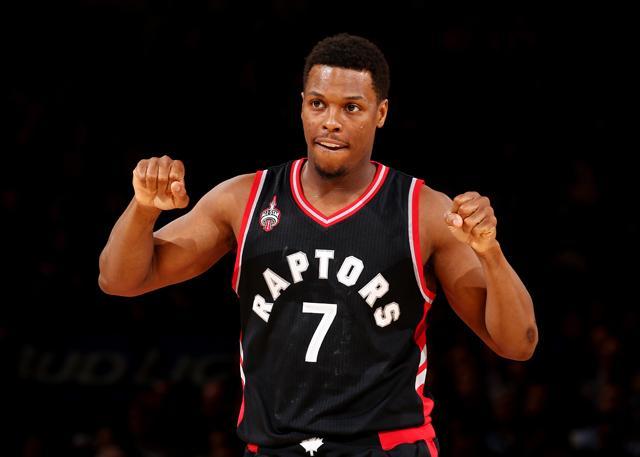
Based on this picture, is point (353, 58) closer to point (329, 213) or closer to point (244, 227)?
point (329, 213)

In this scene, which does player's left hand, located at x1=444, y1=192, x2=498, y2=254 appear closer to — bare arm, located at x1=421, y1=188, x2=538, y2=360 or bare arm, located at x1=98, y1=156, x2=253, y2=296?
bare arm, located at x1=421, y1=188, x2=538, y2=360

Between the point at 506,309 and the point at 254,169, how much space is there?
6.28 m

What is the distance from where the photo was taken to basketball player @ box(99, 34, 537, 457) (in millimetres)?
3297

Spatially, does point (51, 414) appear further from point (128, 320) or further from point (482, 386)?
point (482, 386)

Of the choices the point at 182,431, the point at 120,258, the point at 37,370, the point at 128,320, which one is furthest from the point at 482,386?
the point at 120,258

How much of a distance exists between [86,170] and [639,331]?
15.9 ft

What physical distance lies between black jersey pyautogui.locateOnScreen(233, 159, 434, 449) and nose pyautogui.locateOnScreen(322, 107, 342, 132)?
0.29 metres

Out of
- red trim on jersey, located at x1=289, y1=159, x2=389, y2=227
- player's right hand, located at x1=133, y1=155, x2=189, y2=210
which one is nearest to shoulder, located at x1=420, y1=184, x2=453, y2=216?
A: red trim on jersey, located at x1=289, y1=159, x2=389, y2=227

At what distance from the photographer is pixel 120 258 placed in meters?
3.38

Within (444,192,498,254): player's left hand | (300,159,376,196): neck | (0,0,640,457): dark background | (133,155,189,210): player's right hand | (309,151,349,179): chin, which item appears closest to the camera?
(444,192,498,254): player's left hand

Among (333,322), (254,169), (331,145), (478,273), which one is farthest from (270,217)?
(254,169)

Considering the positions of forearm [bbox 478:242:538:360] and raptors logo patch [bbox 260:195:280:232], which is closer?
forearm [bbox 478:242:538:360]

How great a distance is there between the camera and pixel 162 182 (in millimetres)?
3221

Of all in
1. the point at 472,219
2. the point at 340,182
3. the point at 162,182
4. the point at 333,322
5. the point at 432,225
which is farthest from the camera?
the point at 340,182
